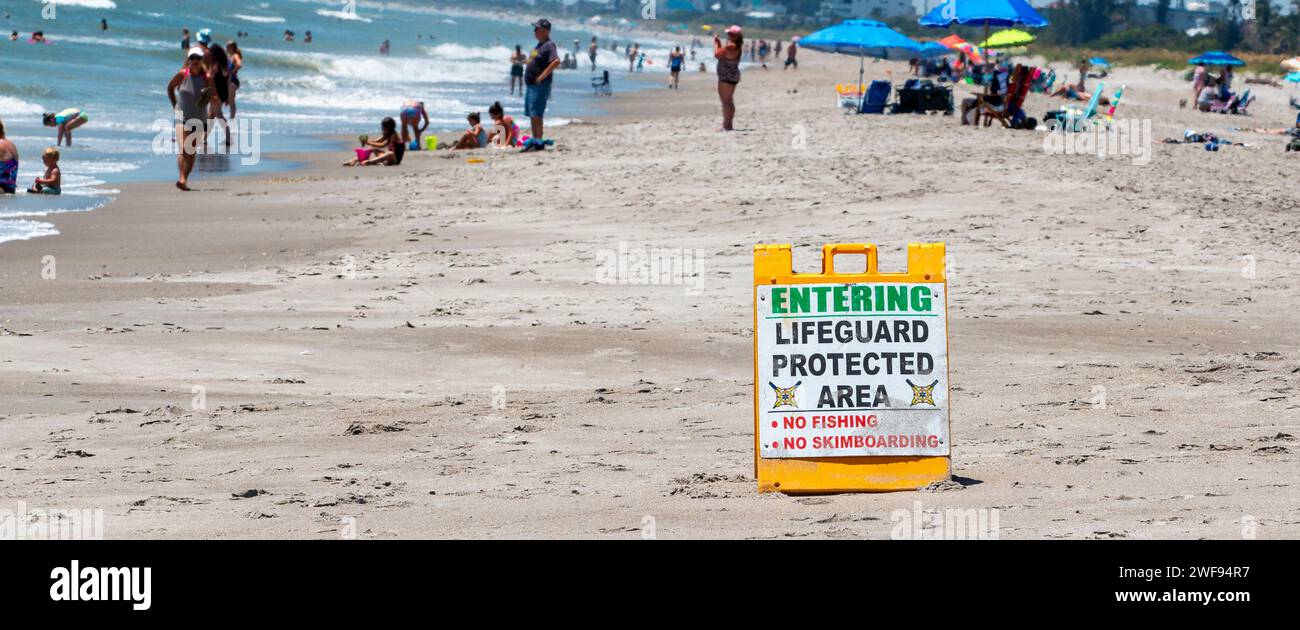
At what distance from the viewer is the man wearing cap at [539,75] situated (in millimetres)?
18984

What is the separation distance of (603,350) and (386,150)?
455 inches

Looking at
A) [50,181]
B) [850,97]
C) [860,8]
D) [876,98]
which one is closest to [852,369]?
[50,181]

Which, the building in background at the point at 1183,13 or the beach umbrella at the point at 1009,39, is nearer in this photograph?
the beach umbrella at the point at 1009,39

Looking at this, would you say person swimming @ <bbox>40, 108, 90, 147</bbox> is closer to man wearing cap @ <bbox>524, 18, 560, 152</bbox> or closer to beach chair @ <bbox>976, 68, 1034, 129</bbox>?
man wearing cap @ <bbox>524, 18, 560, 152</bbox>

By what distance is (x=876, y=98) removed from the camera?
2502 cm

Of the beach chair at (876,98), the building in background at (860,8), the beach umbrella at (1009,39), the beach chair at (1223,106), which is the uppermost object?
the building in background at (860,8)

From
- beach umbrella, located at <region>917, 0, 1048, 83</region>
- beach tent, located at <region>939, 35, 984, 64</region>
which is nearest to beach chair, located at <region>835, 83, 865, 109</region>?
beach umbrella, located at <region>917, 0, 1048, 83</region>

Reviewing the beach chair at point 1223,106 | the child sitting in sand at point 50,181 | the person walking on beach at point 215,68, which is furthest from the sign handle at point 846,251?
the beach chair at point 1223,106

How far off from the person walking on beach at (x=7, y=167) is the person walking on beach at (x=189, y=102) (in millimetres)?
1555

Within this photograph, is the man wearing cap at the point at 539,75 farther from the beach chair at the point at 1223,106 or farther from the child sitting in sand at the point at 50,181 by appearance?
the beach chair at the point at 1223,106

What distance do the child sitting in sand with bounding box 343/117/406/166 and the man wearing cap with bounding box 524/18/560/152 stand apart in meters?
1.74

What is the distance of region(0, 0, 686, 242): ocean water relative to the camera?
18.4m

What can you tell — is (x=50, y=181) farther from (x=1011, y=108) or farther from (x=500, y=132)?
(x=1011, y=108)

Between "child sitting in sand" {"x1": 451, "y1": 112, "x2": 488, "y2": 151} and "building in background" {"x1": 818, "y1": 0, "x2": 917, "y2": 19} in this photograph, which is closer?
"child sitting in sand" {"x1": 451, "y1": 112, "x2": 488, "y2": 151}
